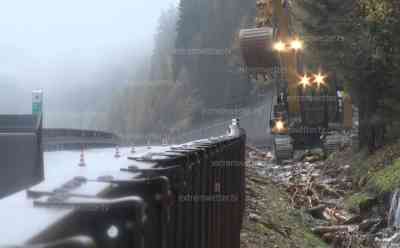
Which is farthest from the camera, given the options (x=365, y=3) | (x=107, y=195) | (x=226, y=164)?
(x=365, y=3)

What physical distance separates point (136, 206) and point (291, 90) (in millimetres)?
21419

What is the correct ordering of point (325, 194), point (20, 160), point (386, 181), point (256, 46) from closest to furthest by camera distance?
point (20, 160)
point (386, 181)
point (325, 194)
point (256, 46)

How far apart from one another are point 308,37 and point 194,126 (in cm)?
4576

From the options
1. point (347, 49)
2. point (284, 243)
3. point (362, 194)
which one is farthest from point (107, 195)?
point (347, 49)

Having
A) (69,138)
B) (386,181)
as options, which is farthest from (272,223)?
(69,138)

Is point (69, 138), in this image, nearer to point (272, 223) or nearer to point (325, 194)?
point (325, 194)

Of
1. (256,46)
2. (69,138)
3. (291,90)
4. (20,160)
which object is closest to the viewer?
(20,160)

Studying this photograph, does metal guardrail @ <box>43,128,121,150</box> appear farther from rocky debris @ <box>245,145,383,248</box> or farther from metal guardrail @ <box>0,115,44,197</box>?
metal guardrail @ <box>0,115,44,197</box>

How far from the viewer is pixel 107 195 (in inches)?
72.1

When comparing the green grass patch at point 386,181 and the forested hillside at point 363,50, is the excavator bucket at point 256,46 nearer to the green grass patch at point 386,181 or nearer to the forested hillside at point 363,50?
the forested hillside at point 363,50

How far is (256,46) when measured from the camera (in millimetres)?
22328

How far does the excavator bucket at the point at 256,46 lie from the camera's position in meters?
22.2

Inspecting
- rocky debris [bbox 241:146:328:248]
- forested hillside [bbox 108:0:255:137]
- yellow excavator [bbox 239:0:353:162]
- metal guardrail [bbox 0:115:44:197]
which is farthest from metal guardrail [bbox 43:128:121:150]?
forested hillside [bbox 108:0:255:137]

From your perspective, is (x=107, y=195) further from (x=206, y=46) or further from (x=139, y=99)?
(x=139, y=99)
